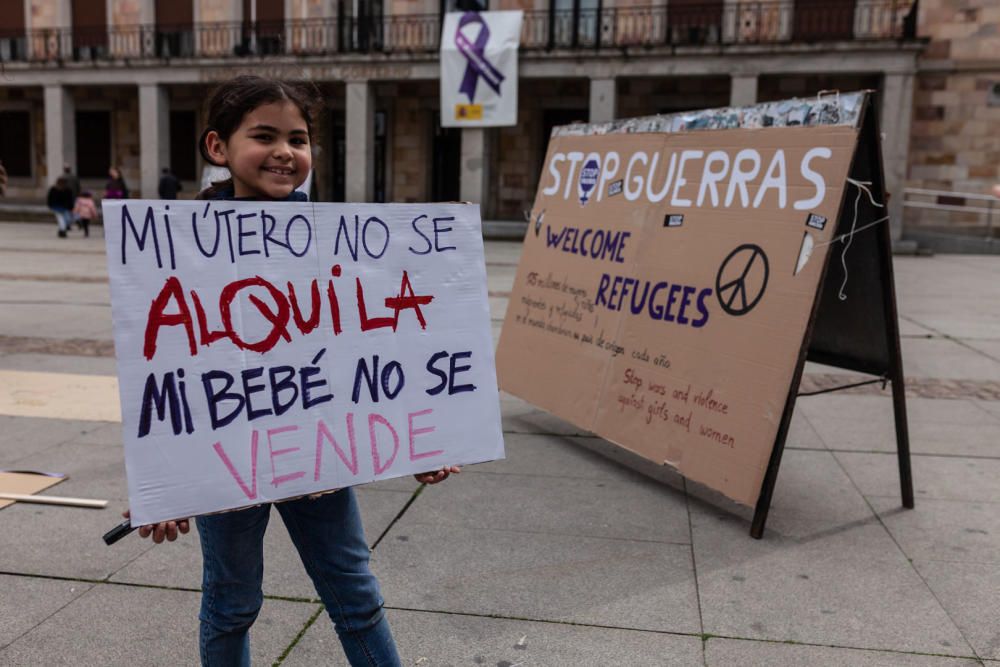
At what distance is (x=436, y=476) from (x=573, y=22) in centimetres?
2371

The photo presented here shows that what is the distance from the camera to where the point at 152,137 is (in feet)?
85.3

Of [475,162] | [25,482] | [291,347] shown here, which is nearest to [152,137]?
[475,162]

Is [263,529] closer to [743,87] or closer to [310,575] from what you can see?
[310,575]

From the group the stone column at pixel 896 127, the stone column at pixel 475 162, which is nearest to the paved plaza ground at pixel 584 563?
the stone column at pixel 896 127

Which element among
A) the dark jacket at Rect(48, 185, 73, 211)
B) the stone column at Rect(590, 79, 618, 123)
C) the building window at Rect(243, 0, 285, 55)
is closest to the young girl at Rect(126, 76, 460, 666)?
the stone column at Rect(590, 79, 618, 123)

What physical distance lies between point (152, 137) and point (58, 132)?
3405 millimetres

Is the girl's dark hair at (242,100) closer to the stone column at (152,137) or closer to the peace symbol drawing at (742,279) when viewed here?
the peace symbol drawing at (742,279)

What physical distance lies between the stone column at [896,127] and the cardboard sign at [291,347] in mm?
20648

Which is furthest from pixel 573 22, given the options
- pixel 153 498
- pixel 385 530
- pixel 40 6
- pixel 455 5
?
pixel 153 498

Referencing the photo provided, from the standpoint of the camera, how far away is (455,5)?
2508 cm

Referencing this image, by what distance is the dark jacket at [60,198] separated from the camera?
70.3 ft

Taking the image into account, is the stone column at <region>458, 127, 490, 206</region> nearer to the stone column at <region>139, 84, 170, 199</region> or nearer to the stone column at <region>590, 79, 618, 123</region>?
the stone column at <region>590, 79, 618, 123</region>

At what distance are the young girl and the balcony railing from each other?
69.6ft

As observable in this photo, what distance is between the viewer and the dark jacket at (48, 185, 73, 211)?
21422mm
